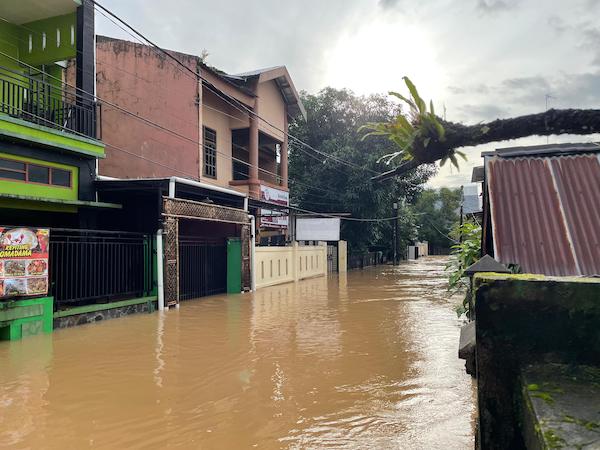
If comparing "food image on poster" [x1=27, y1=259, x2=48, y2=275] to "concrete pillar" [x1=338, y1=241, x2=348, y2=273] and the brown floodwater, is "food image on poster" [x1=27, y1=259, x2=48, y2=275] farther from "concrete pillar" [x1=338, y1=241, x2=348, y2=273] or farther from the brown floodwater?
"concrete pillar" [x1=338, y1=241, x2=348, y2=273]

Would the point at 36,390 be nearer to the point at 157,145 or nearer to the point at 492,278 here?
the point at 492,278

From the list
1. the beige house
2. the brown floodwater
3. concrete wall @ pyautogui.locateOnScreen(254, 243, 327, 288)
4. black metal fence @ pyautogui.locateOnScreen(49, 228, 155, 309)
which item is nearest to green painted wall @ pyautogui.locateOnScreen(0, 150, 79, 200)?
black metal fence @ pyautogui.locateOnScreen(49, 228, 155, 309)

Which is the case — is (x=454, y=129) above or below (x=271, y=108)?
below

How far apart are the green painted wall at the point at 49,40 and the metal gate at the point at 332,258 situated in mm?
17897

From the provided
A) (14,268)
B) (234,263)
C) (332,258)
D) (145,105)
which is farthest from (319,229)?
(14,268)

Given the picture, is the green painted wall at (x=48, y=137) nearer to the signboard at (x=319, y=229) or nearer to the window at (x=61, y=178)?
the window at (x=61, y=178)

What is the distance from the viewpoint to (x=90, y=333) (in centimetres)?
902

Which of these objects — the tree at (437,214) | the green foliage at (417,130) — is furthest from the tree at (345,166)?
the tree at (437,214)

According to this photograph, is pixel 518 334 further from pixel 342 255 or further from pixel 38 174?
pixel 342 255

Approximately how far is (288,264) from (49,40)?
1194cm

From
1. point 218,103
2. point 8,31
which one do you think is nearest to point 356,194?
point 218,103

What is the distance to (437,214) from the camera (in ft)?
215

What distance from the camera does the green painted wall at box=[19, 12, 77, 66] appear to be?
12844mm

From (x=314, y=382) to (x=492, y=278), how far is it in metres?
3.81
